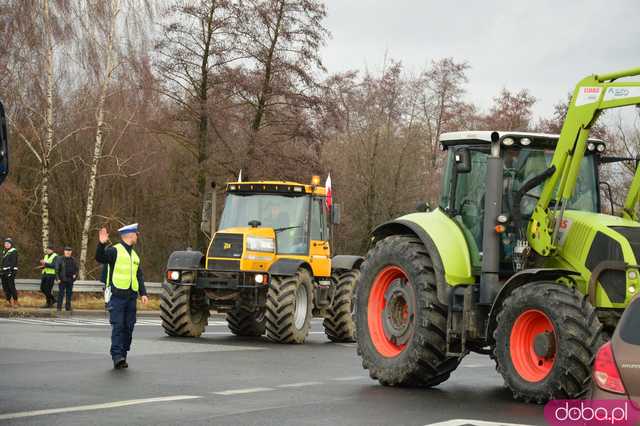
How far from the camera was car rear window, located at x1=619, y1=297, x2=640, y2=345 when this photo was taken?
22.6 ft

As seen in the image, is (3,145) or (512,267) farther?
(3,145)

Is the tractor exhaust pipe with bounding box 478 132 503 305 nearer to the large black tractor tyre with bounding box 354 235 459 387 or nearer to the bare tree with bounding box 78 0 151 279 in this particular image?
the large black tractor tyre with bounding box 354 235 459 387

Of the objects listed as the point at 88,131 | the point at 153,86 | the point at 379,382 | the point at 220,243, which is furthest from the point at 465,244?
the point at 88,131

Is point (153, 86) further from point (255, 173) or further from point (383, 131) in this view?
point (383, 131)

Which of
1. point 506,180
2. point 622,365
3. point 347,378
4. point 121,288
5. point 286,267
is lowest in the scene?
point 347,378

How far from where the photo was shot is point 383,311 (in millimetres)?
14219

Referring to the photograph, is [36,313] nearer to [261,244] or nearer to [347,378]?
[261,244]

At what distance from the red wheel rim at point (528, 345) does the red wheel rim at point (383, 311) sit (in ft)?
6.65

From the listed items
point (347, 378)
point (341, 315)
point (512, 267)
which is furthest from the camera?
point (341, 315)

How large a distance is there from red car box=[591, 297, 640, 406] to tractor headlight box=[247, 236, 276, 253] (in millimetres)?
14886

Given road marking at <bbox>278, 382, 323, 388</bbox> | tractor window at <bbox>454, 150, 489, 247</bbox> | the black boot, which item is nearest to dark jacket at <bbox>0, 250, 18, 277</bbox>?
the black boot

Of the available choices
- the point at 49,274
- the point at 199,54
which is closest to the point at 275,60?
the point at 199,54

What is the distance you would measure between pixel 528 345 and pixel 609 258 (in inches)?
46.4

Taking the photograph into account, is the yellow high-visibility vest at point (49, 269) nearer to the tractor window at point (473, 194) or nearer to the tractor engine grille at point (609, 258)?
the tractor window at point (473, 194)
